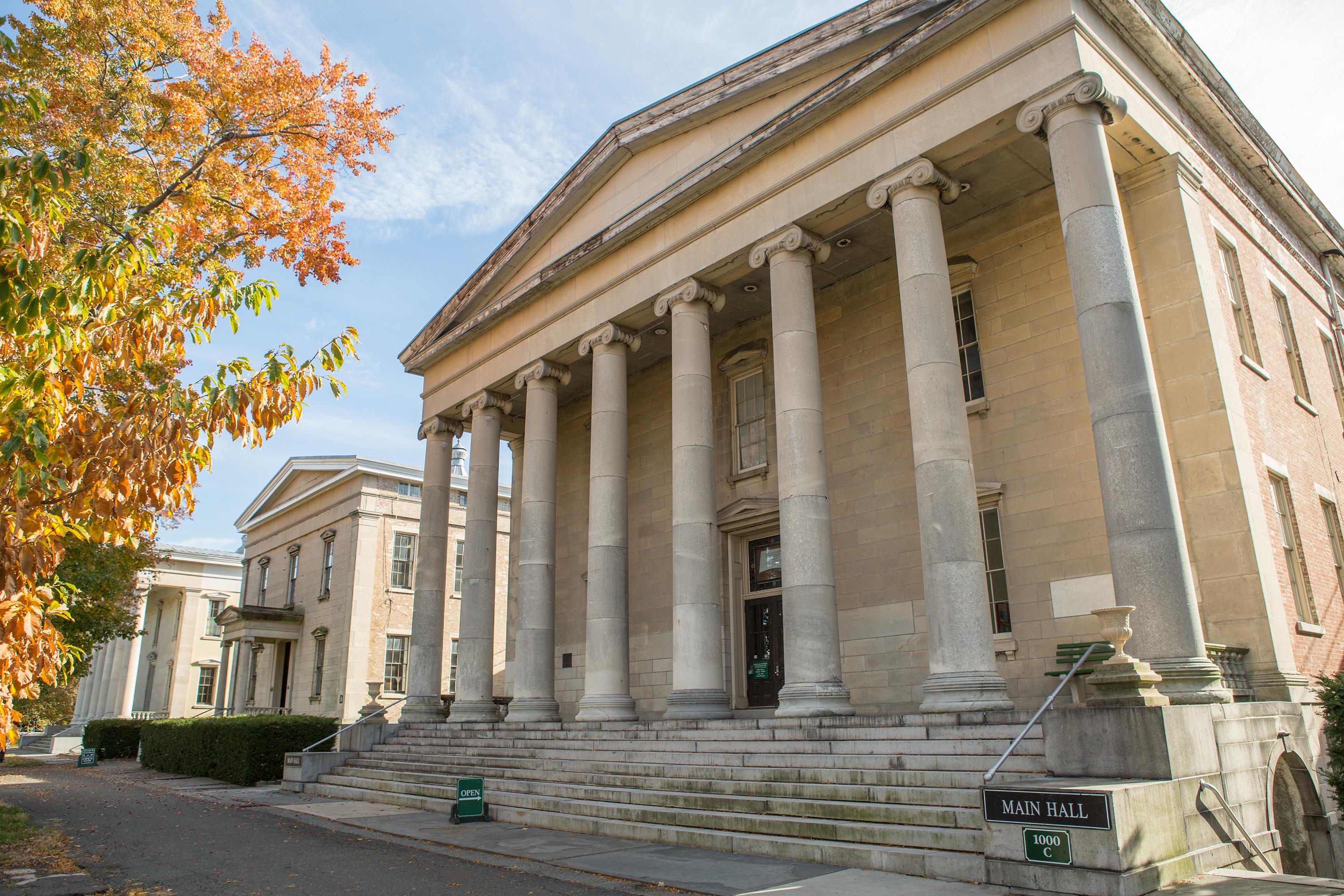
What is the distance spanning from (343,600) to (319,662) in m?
3.18

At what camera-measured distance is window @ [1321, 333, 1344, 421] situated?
19.0 m

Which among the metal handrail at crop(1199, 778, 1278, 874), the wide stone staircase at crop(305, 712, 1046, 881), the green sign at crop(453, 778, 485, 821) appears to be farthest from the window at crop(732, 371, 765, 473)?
the metal handrail at crop(1199, 778, 1278, 874)

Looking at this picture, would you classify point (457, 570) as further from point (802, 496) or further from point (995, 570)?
point (995, 570)

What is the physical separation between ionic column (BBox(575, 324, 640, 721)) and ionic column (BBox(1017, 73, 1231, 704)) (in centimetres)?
940

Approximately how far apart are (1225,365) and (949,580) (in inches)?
223

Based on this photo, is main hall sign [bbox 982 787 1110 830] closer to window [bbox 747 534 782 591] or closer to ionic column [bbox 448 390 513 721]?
window [bbox 747 534 782 591]

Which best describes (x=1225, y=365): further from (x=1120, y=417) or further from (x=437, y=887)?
(x=437, y=887)

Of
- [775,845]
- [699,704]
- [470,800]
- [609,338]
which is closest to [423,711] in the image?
[470,800]

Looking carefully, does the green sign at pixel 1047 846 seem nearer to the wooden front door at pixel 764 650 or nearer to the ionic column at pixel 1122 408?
the ionic column at pixel 1122 408

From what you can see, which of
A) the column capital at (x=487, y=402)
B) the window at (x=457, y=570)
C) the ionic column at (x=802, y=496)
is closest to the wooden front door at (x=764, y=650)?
the ionic column at (x=802, y=496)

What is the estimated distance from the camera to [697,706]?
14977 millimetres

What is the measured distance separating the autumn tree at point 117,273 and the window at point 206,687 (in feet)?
142

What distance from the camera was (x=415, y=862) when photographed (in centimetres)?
1030

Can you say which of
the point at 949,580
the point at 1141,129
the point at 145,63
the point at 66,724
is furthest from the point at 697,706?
the point at 66,724
